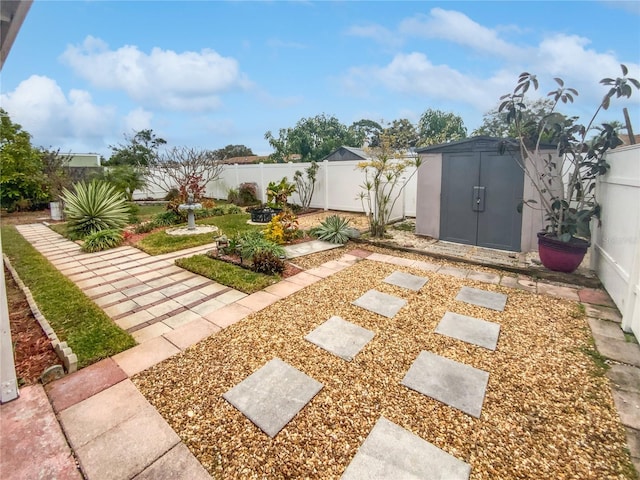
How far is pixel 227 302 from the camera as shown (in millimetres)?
3674

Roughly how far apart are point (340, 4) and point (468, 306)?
22.6 ft

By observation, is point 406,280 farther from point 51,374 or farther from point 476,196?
point 51,374

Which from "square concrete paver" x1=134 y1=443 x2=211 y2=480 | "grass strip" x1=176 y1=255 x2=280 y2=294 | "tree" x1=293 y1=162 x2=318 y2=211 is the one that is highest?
"tree" x1=293 y1=162 x2=318 y2=211

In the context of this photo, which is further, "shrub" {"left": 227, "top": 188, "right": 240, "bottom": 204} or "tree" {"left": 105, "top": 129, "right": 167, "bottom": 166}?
"tree" {"left": 105, "top": 129, "right": 167, "bottom": 166}

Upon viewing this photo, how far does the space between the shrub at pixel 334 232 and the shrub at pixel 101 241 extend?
4354 mm

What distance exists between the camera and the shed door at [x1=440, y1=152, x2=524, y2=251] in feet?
18.5

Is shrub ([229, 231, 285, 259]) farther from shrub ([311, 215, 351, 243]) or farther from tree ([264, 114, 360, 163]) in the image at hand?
tree ([264, 114, 360, 163])

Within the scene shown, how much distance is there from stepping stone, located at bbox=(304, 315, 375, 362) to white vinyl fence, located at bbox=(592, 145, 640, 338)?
2.52 m

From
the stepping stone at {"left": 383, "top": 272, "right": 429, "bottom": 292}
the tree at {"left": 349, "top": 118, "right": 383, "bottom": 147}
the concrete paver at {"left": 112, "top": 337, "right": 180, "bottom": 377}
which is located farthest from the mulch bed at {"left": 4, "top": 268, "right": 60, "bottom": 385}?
the tree at {"left": 349, "top": 118, "right": 383, "bottom": 147}

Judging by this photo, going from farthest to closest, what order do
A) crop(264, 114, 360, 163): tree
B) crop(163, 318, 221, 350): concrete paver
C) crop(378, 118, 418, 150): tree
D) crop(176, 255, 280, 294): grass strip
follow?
crop(264, 114, 360, 163): tree → crop(378, 118, 418, 150): tree → crop(176, 255, 280, 294): grass strip → crop(163, 318, 221, 350): concrete paver

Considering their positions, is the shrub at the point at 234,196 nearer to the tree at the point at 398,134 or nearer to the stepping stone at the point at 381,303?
the tree at the point at 398,134

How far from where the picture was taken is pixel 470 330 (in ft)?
9.97

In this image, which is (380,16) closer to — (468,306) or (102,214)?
(468,306)

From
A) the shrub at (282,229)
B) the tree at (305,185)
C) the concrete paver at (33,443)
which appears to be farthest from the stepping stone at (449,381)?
the tree at (305,185)
